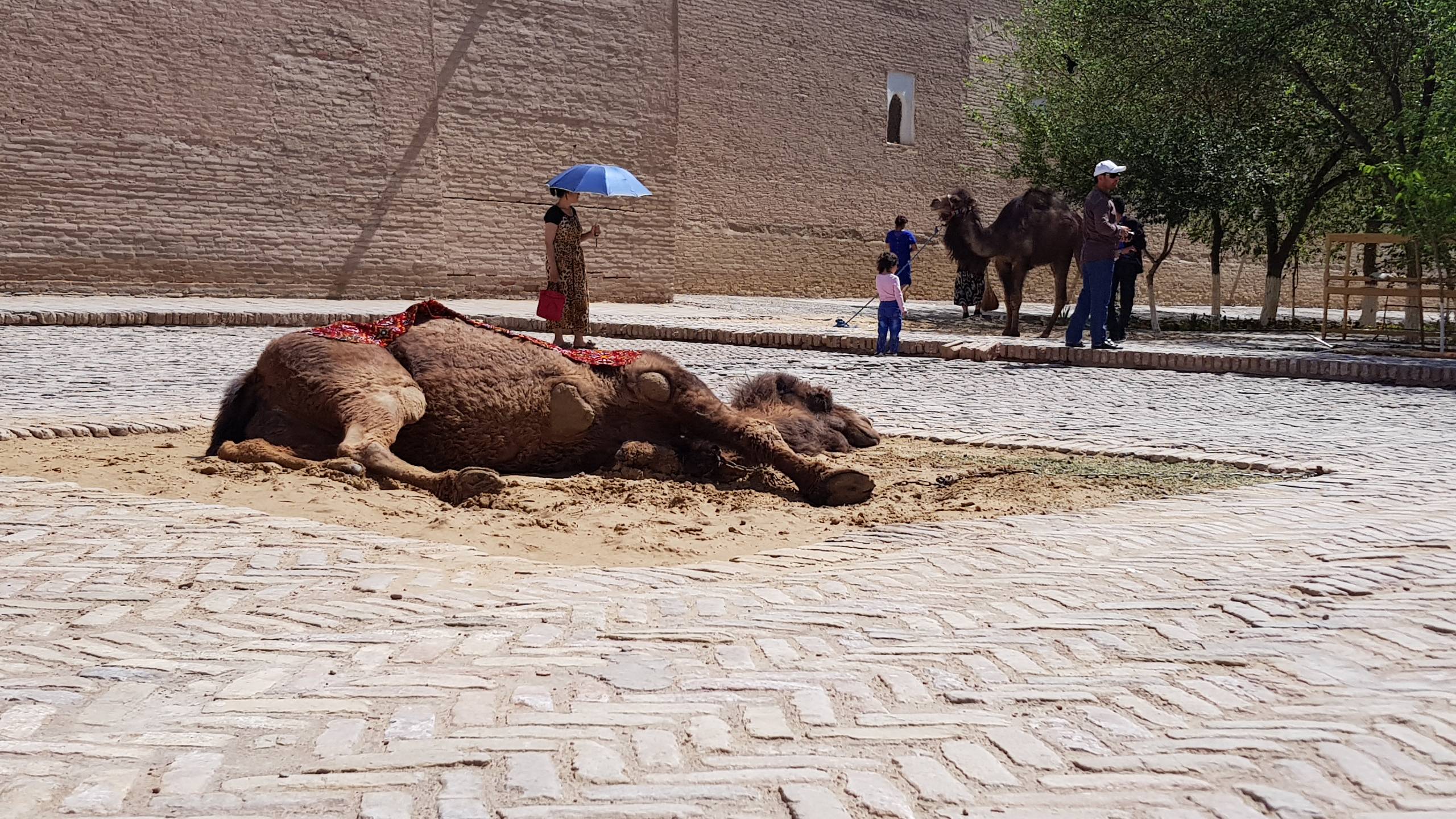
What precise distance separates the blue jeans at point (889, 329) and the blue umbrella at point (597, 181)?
2.83 m

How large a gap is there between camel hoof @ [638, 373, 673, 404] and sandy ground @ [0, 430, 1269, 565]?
40cm

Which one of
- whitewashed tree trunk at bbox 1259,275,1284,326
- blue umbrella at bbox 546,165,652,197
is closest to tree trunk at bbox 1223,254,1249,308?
whitewashed tree trunk at bbox 1259,275,1284,326

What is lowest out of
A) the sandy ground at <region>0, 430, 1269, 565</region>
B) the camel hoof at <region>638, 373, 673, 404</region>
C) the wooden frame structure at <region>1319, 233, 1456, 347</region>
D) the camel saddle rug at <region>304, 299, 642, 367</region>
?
the sandy ground at <region>0, 430, 1269, 565</region>

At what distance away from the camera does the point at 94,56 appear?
1945 centimetres

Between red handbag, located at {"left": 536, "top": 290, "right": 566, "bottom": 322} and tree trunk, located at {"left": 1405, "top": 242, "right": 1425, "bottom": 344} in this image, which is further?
tree trunk, located at {"left": 1405, "top": 242, "right": 1425, "bottom": 344}

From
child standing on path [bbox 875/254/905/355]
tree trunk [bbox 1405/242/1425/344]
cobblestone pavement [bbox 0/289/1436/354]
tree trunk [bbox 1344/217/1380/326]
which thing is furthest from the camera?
tree trunk [bbox 1344/217/1380/326]

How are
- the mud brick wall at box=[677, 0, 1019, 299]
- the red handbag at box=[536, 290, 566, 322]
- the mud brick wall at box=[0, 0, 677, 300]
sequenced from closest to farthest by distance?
the red handbag at box=[536, 290, 566, 322] < the mud brick wall at box=[0, 0, 677, 300] < the mud brick wall at box=[677, 0, 1019, 299]

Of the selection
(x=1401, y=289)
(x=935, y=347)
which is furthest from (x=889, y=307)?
(x=1401, y=289)

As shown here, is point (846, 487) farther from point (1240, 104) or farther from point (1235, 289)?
point (1235, 289)

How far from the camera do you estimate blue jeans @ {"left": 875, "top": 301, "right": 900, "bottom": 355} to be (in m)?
13.9

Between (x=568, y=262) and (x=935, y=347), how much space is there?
13.0ft

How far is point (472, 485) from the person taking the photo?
518 centimetres

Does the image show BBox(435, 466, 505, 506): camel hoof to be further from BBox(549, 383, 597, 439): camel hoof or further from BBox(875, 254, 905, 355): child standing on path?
BBox(875, 254, 905, 355): child standing on path

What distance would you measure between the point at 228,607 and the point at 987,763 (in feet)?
6.84
